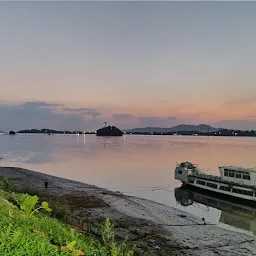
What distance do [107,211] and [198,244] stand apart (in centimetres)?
982

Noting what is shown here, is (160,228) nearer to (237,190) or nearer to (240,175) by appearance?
(237,190)

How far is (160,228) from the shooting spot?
23531mm

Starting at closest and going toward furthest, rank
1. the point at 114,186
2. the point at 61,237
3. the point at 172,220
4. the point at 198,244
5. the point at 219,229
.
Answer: the point at 61,237 → the point at 198,244 → the point at 219,229 → the point at 172,220 → the point at 114,186

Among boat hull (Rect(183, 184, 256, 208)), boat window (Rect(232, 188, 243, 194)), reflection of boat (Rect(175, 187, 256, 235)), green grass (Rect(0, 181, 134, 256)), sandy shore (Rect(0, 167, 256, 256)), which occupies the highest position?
green grass (Rect(0, 181, 134, 256))

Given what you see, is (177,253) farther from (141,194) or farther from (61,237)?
(141,194)

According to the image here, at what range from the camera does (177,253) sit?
59.1 feet

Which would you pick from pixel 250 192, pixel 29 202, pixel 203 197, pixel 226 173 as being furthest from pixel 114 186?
pixel 29 202

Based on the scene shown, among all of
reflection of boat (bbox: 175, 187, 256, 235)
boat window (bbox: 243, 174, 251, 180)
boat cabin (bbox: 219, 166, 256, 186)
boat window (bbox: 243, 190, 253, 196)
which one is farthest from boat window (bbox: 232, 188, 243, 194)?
boat window (bbox: 243, 174, 251, 180)

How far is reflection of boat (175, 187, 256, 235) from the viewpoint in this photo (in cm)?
2898

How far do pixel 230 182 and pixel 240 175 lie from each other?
1.45m

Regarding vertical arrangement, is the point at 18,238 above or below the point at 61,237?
above

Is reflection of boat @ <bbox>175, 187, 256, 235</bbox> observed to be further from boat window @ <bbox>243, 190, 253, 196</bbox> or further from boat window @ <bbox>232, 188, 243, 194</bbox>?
boat window @ <bbox>232, 188, 243, 194</bbox>

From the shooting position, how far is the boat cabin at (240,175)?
37000 millimetres

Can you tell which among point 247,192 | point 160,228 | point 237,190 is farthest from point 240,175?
point 160,228
